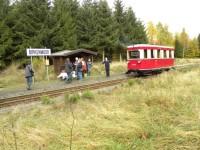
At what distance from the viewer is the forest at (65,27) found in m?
36.1

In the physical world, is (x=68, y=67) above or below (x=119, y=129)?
above

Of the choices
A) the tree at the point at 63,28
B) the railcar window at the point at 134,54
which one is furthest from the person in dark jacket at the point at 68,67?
the tree at the point at 63,28

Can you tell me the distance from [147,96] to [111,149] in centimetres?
515

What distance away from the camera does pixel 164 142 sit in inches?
239

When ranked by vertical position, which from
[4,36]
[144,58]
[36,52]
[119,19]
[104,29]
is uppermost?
[119,19]

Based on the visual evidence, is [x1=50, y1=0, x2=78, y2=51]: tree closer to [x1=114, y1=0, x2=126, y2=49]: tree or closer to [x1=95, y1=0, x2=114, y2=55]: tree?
[x1=95, y1=0, x2=114, y2=55]: tree

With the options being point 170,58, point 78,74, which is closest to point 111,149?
point 78,74

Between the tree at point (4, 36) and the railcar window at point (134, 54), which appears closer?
the railcar window at point (134, 54)

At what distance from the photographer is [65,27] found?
1609 inches

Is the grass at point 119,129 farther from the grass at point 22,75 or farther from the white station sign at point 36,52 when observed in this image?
the grass at point 22,75

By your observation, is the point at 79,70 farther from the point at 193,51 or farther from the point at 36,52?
the point at 193,51

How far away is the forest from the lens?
36.1 metres

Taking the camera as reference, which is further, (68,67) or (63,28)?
(63,28)

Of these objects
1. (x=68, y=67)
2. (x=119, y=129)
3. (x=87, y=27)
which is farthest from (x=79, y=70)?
(x=87, y=27)
